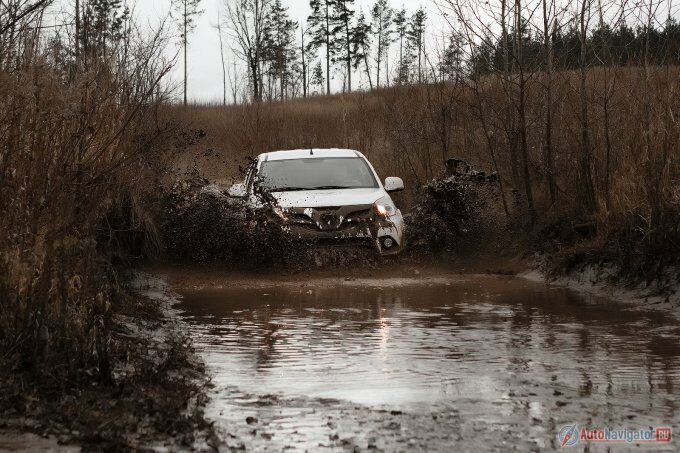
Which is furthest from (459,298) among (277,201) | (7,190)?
(7,190)

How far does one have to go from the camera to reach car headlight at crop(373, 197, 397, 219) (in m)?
12.2

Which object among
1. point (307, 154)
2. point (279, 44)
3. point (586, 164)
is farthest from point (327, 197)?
point (279, 44)

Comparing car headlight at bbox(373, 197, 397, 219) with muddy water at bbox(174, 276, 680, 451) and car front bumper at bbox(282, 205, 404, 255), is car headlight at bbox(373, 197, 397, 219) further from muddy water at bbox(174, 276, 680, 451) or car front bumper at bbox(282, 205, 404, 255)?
muddy water at bbox(174, 276, 680, 451)

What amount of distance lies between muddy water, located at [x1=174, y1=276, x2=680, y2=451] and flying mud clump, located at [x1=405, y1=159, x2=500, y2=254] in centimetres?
326

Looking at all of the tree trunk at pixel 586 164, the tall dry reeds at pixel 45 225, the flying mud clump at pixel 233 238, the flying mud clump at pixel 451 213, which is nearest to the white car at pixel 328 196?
the flying mud clump at pixel 233 238

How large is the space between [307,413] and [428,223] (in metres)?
9.07

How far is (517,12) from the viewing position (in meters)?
14.5

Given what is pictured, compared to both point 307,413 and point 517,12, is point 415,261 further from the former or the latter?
point 307,413

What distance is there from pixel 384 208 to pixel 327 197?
0.74 meters

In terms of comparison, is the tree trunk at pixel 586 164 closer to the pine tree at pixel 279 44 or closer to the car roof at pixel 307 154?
the car roof at pixel 307 154

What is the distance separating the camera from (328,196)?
12.3 m

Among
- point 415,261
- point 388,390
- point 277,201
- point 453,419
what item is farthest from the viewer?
point 415,261

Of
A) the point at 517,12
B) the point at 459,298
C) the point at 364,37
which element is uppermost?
the point at 364,37

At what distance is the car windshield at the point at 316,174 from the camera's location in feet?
42.4
